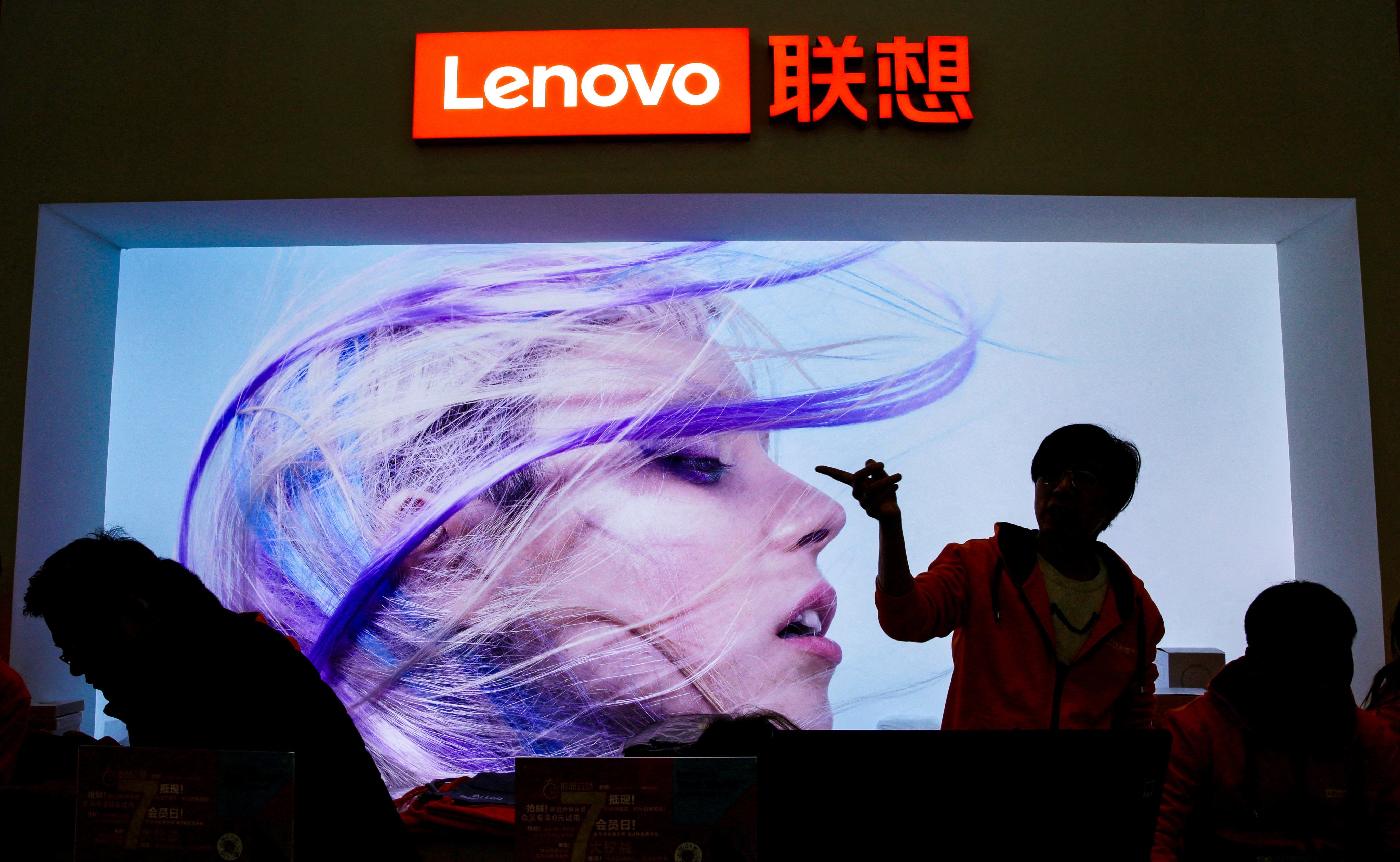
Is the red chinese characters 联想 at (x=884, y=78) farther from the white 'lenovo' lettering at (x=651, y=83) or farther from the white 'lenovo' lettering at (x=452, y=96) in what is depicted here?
the white 'lenovo' lettering at (x=452, y=96)

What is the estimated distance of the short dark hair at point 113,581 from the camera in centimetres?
151

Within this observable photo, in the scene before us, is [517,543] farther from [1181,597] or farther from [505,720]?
[1181,597]

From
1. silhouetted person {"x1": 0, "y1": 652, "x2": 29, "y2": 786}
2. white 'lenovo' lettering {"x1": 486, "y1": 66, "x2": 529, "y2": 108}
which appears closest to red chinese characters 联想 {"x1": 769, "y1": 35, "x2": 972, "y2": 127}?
white 'lenovo' lettering {"x1": 486, "y1": 66, "x2": 529, "y2": 108}

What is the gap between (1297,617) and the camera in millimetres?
1615

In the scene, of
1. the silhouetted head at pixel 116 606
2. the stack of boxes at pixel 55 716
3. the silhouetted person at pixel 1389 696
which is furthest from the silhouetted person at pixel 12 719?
the silhouetted person at pixel 1389 696

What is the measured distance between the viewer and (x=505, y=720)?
302 cm

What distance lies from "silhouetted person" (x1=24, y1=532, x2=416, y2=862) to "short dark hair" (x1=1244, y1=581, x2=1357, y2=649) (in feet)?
5.14

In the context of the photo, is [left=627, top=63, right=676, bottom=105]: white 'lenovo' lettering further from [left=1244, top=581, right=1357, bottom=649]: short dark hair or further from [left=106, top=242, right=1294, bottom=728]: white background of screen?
[left=1244, top=581, right=1357, bottom=649]: short dark hair

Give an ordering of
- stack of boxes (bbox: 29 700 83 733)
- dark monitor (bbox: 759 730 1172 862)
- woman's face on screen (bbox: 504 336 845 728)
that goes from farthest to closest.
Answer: woman's face on screen (bbox: 504 336 845 728), stack of boxes (bbox: 29 700 83 733), dark monitor (bbox: 759 730 1172 862)

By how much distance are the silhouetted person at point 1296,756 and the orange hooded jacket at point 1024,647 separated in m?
0.19

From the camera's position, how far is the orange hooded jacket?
1774mm

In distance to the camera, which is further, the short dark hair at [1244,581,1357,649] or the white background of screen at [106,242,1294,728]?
the white background of screen at [106,242,1294,728]

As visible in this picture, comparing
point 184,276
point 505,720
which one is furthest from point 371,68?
point 505,720

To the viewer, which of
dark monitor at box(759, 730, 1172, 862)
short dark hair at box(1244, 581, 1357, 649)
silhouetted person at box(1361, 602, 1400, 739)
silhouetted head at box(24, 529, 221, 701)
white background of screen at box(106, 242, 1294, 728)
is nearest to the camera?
dark monitor at box(759, 730, 1172, 862)
